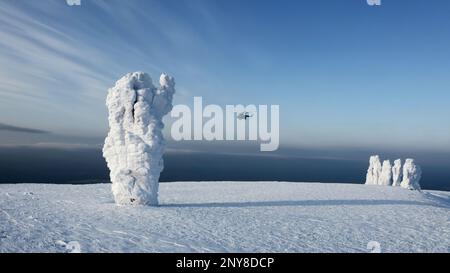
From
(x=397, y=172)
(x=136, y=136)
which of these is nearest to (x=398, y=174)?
(x=397, y=172)

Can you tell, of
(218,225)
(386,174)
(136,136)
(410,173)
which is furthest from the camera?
(386,174)

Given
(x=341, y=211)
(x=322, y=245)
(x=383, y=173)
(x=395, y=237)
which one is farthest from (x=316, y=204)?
(x=383, y=173)

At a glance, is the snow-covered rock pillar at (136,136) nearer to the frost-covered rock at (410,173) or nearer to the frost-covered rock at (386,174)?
the frost-covered rock at (410,173)

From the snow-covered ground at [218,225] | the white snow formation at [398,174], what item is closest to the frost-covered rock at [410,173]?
the white snow formation at [398,174]

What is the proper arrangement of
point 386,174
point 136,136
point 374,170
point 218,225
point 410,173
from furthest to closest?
point 374,170
point 386,174
point 410,173
point 136,136
point 218,225

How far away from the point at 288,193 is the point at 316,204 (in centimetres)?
598

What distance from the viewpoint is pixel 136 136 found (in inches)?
890

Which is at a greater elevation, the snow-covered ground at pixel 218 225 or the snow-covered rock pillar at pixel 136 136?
the snow-covered rock pillar at pixel 136 136

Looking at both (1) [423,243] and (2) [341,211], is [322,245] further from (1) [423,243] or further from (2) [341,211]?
(2) [341,211]

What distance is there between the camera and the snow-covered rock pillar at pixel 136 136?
2212 centimetres

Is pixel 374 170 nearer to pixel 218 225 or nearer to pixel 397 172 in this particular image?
pixel 397 172

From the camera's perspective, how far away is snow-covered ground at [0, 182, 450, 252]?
46.7 ft

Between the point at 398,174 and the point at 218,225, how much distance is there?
161ft

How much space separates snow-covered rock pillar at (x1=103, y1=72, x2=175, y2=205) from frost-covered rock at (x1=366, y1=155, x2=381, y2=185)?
160 feet
